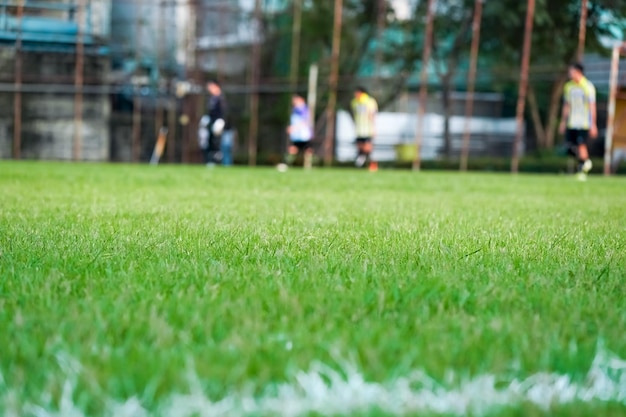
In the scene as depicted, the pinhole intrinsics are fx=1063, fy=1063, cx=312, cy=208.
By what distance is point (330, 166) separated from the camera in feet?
91.4

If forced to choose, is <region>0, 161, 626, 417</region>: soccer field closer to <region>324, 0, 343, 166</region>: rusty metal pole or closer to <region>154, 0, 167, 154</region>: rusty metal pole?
<region>324, 0, 343, 166</region>: rusty metal pole

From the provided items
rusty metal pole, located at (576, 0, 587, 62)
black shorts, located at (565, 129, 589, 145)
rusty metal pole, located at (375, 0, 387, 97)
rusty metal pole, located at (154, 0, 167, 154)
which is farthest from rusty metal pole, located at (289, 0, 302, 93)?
black shorts, located at (565, 129, 589, 145)

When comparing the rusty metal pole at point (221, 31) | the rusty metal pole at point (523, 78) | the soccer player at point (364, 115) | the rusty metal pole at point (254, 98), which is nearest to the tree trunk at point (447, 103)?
the rusty metal pole at point (523, 78)

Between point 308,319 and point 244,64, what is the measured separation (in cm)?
2649

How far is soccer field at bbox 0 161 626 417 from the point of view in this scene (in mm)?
2438

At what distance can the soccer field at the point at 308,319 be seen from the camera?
2.44 meters

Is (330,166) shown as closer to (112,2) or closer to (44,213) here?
(112,2)

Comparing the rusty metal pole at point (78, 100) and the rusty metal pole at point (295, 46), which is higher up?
the rusty metal pole at point (295, 46)

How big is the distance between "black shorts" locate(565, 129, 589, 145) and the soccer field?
1249 centimetres

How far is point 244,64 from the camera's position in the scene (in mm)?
29359

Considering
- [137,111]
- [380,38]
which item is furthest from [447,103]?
[137,111]

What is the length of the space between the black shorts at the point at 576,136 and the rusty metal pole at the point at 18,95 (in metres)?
14.6

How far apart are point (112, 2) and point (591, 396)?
29.8m

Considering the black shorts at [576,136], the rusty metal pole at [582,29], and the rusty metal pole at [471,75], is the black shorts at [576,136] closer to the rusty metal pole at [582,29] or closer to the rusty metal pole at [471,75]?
the rusty metal pole at [582,29]
